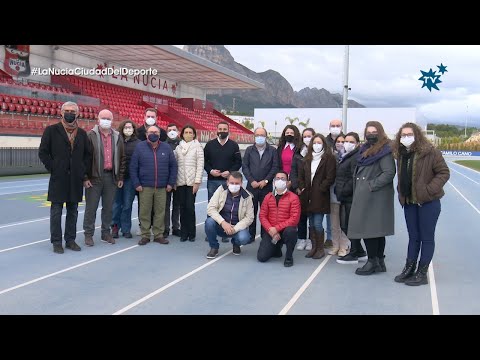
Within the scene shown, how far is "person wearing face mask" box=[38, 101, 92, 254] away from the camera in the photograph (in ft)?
21.4

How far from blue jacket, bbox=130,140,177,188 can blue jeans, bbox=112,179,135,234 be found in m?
0.39

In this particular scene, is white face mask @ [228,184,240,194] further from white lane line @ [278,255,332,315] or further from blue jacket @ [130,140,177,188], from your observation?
A: white lane line @ [278,255,332,315]

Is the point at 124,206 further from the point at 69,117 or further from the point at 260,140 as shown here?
the point at 260,140

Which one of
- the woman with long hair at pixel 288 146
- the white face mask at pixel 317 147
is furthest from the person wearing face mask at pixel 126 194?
the white face mask at pixel 317 147

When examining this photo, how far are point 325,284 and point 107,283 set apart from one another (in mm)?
2316

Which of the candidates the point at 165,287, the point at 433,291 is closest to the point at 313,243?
the point at 433,291

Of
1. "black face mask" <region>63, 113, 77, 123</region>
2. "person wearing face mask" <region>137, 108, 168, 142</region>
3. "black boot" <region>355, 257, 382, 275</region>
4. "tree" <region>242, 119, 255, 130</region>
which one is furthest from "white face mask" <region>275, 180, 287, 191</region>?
"tree" <region>242, 119, 255, 130</region>

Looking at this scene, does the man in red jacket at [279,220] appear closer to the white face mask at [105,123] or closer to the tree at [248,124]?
the white face mask at [105,123]

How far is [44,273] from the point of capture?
5.56 meters

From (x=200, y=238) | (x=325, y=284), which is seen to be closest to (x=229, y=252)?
(x=200, y=238)

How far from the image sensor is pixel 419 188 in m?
5.16

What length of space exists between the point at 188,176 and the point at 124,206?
3.67 feet

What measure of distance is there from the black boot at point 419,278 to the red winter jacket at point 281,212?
Result: 5.16ft
